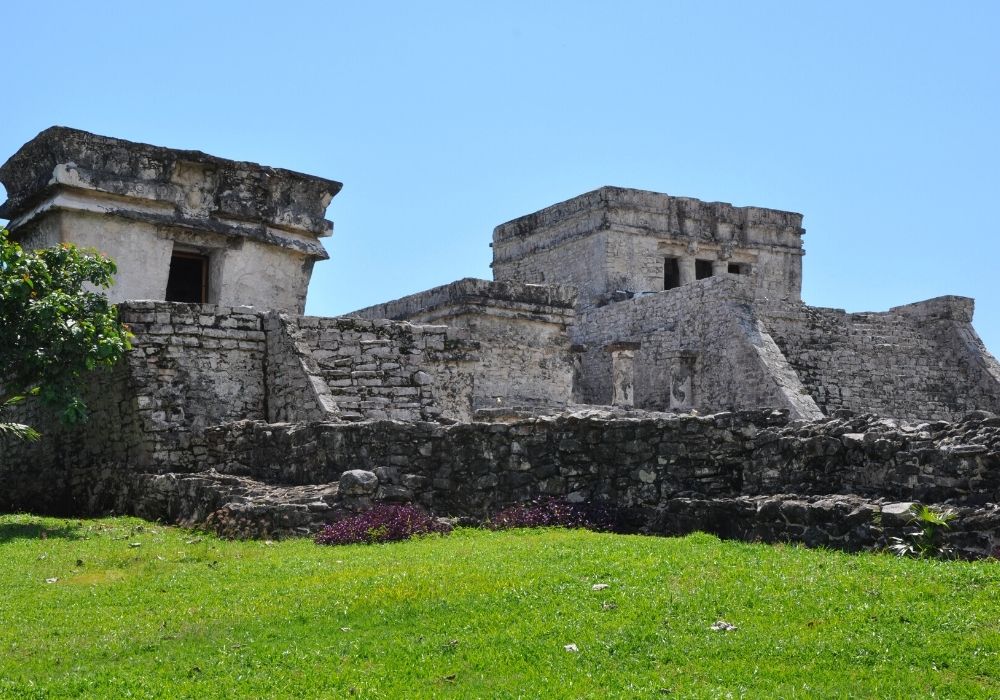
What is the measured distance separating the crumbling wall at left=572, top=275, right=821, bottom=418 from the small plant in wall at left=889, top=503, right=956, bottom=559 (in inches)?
510

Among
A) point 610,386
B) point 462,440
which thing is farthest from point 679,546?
point 610,386

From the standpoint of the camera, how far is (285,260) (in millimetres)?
16828

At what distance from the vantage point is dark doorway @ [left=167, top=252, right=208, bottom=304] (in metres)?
16.7

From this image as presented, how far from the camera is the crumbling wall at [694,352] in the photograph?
21938 millimetres

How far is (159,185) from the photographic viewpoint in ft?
51.2

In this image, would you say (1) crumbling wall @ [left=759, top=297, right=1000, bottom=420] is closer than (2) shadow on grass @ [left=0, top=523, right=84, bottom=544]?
No

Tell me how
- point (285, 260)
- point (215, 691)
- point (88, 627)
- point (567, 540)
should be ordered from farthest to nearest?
point (285, 260) → point (567, 540) → point (88, 627) → point (215, 691)

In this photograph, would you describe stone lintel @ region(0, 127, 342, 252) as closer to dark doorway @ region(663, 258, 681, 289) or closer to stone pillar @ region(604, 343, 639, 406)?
stone pillar @ region(604, 343, 639, 406)

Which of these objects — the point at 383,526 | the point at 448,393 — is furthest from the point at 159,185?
the point at 383,526

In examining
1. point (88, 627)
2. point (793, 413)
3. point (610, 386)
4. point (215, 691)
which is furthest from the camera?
point (610, 386)

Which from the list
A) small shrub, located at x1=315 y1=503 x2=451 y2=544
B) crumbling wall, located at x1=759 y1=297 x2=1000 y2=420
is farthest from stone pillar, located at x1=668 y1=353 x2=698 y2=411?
small shrub, located at x1=315 y1=503 x2=451 y2=544

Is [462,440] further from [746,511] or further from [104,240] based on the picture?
[104,240]

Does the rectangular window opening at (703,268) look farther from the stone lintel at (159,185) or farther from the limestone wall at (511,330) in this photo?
the stone lintel at (159,185)

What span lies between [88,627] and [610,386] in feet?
59.2
